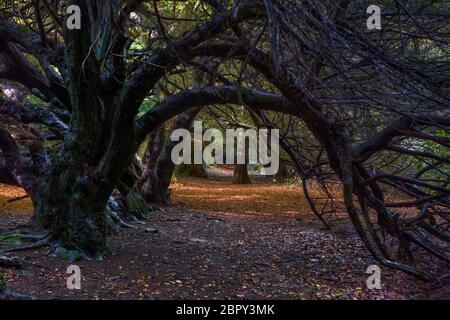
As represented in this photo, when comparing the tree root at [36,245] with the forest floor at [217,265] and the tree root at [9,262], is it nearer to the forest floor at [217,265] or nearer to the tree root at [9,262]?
the forest floor at [217,265]

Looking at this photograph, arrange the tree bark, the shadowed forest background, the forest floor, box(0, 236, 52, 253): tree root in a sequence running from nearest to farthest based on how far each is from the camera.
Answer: the shadowed forest background < the forest floor < box(0, 236, 52, 253): tree root < the tree bark

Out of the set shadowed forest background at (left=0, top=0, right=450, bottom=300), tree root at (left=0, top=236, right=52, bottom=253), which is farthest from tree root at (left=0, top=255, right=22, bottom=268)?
tree root at (left=0, top=236, right=52, bottom=253)

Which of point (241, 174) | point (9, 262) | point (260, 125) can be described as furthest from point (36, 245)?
point (241, 174)

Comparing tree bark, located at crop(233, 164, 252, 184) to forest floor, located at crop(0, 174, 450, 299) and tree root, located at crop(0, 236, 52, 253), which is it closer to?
forest floor, located at crop(0, 174, 450, 299)

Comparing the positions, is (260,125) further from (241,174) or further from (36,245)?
(241,174)

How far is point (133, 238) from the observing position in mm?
7875

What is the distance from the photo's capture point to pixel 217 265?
641 centimetres

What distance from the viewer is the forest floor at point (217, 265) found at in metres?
5.12

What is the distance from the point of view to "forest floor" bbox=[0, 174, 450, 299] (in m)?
5.12

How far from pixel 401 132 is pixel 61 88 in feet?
18.6

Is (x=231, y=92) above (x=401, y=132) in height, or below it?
above
